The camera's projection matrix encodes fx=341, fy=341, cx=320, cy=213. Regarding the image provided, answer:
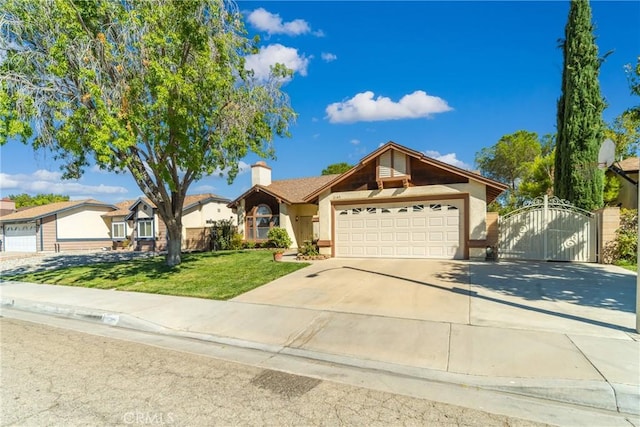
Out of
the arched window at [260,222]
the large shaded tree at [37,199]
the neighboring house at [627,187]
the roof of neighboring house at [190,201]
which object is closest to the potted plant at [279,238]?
the arched window at [260,222]

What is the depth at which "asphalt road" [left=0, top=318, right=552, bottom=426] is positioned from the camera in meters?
3.45

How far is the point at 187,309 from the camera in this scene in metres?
7.88

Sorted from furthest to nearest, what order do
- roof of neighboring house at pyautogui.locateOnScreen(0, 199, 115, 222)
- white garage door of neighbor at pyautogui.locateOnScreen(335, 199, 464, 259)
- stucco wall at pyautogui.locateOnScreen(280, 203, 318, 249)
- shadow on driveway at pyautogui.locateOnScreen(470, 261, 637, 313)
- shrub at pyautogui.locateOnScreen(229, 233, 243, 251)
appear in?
roof of neighboring house at pyautogui.locateOnScreen(0, 199, 115, 222), shrub at pyautogui.locateOnScreen(229, 233, 243, 251), stucco wall at pyautogui.locateOnScreen(280, 203, 318, 249), white garage door of neighbor at pyautogui.locateOnScreen(335, 199, 464, 259), shadow on driveway at pyautogui.locateOnScreen(470, 261, 637, 313)

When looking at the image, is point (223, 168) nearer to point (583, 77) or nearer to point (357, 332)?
point (357, 332)

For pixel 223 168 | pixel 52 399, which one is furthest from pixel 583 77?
pixel 52 399

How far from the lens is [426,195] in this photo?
1403cm

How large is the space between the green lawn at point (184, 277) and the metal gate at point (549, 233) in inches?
323

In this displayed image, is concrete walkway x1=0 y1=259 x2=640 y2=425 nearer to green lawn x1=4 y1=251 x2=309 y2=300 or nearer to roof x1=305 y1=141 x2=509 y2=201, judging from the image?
green lawn x1=4 y1=251 x2=309 y2=300

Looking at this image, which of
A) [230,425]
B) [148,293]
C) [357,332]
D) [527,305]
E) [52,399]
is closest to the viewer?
[230,425]

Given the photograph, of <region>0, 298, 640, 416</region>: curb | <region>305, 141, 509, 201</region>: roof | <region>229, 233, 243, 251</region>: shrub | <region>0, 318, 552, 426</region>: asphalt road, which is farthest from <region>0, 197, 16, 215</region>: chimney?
<region>0, 298, 640, 416</region>: curb

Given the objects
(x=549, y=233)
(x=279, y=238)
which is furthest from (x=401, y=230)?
(x=279, y=238)

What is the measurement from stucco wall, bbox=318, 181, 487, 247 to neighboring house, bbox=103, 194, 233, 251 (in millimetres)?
12594

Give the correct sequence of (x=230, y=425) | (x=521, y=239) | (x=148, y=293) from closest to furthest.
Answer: (x=230, y=425), (x=148, y=293), (x=521, y=239)

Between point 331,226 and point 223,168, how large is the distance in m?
5.41
